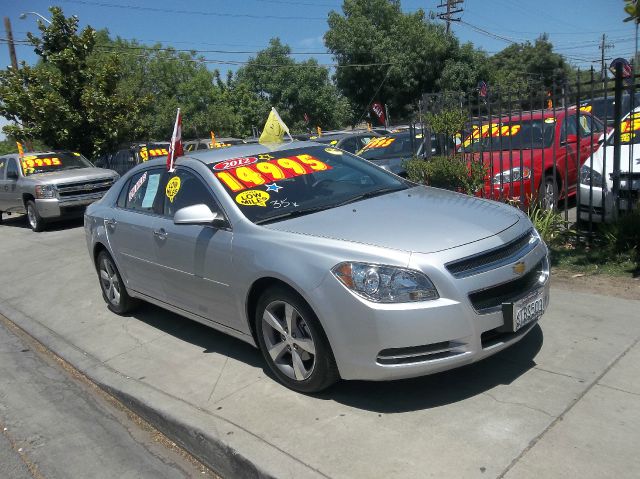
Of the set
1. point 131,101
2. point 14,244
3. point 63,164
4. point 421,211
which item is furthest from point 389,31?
point 421,211

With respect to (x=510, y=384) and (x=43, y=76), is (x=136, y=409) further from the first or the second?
(x=43, y=76)

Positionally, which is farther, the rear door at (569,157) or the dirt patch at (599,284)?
the rear door at (569,157)

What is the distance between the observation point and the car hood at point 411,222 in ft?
11.4

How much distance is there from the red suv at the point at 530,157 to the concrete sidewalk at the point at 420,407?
102 inches

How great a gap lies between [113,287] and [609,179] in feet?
18.3

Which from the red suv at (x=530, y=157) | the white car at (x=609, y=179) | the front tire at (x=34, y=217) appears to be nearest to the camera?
the white car at (x=609, y=179)

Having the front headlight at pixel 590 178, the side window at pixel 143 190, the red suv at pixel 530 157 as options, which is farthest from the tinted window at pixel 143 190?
the front headlight at pixel 590 178

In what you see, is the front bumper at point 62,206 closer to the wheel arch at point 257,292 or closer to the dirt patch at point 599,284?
the wheel arch at point 257,292

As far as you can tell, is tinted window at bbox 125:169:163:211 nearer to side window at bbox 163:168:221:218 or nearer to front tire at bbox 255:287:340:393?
side window at bbox 163:168:221:218

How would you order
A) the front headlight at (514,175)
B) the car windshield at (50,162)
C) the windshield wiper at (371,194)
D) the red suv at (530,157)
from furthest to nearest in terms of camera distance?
the car windshield at (50,162) < the front headlight at (514,175) < the red suv at (530,157) < the windshield wiper at (371,194)

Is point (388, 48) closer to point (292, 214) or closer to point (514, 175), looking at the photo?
point (514, 175)

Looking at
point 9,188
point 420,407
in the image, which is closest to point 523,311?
point 420,407

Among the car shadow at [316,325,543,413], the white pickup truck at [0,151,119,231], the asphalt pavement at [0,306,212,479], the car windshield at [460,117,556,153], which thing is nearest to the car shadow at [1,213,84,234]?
the white pickup truck at [0,151,119,231]

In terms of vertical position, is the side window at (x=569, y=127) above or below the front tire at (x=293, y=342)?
above
